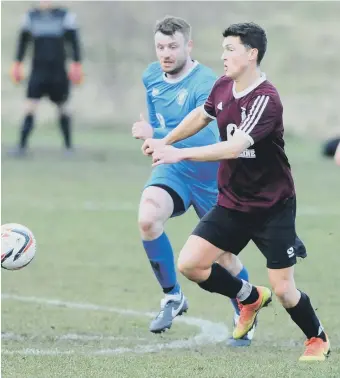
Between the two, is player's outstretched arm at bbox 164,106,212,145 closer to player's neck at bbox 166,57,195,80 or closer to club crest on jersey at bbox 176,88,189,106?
club crest on jersey at bbox 176,88,189,106

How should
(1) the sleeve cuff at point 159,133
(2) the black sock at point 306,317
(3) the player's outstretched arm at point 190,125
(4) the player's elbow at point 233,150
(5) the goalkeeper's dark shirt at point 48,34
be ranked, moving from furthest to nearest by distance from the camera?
(5) the goalkeeper's dark shirt at point 48,34 < (1) the sleeve cuff at point 159,133 < (3) the player's outstretched arm at point 190,125 < (2) the black sock at point 306,317 < (4) the player's elbow at point 233,150

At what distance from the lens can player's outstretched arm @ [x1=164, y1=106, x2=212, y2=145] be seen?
6852 millimetres

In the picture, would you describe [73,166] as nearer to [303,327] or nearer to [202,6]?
[303,327]

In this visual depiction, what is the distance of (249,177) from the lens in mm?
6520

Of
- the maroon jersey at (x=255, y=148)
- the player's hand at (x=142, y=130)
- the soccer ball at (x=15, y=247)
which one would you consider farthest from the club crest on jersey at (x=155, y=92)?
the soccer ball at (x=15, y=247)

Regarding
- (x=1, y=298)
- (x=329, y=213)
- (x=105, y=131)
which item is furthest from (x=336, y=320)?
(x=105, y=131)

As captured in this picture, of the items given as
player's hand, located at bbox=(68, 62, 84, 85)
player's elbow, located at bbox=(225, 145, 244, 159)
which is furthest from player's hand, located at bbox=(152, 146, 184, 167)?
player's hand, located at bbox=(68, 62, 84, 85)

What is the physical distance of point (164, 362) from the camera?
20.8ft

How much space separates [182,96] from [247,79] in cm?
121

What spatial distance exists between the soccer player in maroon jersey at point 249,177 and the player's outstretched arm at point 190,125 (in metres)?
0.10

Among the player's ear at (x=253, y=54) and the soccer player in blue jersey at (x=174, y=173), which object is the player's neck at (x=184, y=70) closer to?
the soccer player in blue jersey at (x=174, y=173)

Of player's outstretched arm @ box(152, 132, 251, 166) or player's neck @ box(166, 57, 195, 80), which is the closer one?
player's outstretched arm @ box(152, 132, 251, 166)

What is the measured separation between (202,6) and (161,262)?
25701mm

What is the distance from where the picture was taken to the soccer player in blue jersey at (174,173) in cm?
749
